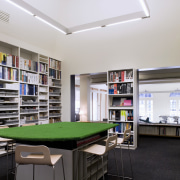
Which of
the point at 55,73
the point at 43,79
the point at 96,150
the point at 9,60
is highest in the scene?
the point at 9,60

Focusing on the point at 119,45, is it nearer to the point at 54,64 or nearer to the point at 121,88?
the point at 121,88

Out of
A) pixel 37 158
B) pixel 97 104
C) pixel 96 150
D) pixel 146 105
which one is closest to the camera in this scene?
pixel 37 158

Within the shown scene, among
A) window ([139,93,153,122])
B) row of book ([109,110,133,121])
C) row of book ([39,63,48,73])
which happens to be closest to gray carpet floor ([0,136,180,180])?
row of book ([109,110,133,121])

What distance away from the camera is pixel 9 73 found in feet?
16.5

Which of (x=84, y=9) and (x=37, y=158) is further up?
(x=84, y=9)

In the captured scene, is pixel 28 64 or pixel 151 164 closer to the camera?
pixel 151 164

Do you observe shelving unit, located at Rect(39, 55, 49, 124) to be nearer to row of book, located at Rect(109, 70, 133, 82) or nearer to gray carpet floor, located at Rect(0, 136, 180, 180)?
gray carpet floor, located at Rect(0, 136, 180, 180)

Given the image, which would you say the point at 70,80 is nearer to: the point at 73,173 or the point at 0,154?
the point at 0,154

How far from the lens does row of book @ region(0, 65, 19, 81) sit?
15.9 feet

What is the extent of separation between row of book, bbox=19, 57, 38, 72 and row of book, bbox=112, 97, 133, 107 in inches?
104

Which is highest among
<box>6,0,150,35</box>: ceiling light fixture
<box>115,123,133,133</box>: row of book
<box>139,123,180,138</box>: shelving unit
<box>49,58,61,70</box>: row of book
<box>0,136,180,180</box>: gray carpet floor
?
<box>6,0,150,35</box>: ceiling light fixture

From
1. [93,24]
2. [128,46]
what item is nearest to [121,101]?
[128,46]

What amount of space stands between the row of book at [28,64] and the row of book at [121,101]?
2.64 meters

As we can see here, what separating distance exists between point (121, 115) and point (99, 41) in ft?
8.34
